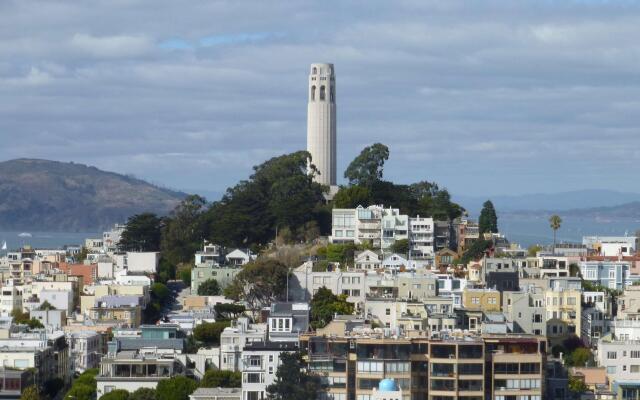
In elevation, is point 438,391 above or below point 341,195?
below

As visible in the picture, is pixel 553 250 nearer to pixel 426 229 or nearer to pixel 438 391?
pixel 426 229

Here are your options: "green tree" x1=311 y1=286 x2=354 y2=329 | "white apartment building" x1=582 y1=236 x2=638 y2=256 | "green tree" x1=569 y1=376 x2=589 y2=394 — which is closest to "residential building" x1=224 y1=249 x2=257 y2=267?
"green tree" x1=311 y1=286 x2=354 y2=329

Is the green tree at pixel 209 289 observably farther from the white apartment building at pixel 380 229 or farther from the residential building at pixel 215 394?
the residential building at pixel 215 394

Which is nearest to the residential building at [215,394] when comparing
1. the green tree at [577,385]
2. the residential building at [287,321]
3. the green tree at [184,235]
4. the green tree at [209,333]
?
the residential building at [287,321]

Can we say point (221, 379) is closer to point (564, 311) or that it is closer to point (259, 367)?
point (259, 367)

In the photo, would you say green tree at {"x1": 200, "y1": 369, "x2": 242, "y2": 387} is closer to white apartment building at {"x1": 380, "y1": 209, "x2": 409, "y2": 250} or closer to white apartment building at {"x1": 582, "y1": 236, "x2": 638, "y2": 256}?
white apartment building at {"x1": 380, "y1": 209, "x2": 409, "y2": 250}

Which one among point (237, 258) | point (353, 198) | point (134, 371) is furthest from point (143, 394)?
point (353, 198)

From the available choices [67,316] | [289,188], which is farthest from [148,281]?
[289,188]
